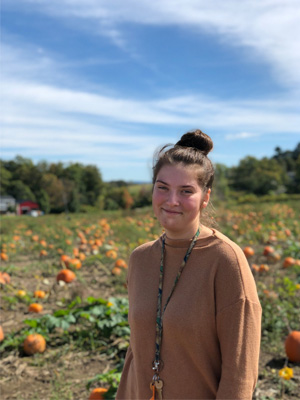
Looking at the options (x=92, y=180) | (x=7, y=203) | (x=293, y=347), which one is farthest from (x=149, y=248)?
(x=92, y=180)

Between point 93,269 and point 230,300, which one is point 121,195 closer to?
point 93,269

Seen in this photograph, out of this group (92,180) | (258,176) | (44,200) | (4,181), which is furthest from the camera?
(258,176)

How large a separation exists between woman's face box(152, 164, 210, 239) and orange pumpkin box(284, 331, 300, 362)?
256 cm

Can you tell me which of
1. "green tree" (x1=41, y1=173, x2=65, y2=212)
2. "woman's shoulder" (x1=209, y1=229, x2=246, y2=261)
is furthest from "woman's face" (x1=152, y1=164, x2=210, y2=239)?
"green tree" (x1=41, y1=173, x2=65, y2=212)

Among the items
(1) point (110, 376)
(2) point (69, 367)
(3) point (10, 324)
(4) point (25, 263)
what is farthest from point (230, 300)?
(4) point (25, 263)

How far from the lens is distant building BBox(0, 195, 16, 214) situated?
29612 mm

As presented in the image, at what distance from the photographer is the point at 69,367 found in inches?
150

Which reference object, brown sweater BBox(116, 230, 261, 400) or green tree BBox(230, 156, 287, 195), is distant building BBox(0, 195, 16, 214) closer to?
green tree BBox(230, 156, 287, 195)

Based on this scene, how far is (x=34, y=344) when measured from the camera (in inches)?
156

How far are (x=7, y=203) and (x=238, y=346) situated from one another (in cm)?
3205

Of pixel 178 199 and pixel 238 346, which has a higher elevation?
pixel 178 199

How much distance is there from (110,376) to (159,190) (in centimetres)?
195

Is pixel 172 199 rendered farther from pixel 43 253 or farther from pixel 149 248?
pixel 43 253

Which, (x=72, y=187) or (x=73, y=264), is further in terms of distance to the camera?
(x=72, y=187)
